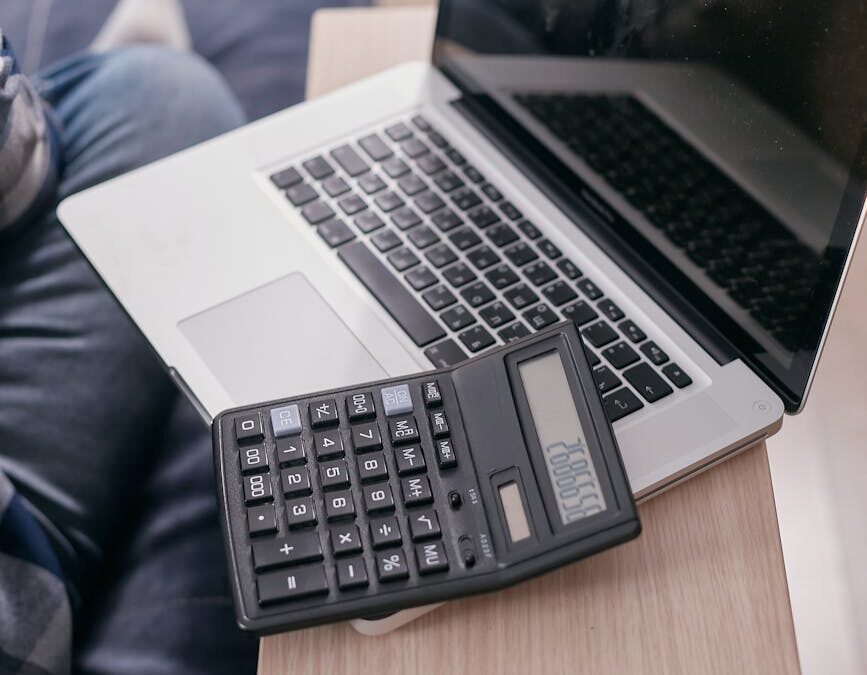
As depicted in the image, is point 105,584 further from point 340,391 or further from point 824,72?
point 824,72

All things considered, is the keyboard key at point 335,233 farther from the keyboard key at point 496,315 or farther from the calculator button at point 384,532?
the calculator button at point 384,532

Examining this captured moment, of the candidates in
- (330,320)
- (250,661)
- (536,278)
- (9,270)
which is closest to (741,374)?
(536,278)

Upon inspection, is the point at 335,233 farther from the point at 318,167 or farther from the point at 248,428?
the point at 248,428

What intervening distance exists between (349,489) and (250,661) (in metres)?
0.20

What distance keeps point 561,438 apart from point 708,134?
0.18 m

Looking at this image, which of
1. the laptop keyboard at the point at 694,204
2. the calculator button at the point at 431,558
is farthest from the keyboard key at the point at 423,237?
the calculator button at the point at 431,558

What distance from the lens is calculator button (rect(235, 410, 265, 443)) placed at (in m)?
0.45

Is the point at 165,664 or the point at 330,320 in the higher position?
the point at 330,320

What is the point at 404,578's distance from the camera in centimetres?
41

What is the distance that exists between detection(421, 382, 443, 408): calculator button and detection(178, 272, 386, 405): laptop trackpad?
0.04 meters

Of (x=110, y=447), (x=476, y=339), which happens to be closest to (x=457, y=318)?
(x=476, y=339)

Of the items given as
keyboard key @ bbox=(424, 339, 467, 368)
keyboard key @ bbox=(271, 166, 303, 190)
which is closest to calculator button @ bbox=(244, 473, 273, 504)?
keyboard key @ bbox=(424, 339, 467, 368)

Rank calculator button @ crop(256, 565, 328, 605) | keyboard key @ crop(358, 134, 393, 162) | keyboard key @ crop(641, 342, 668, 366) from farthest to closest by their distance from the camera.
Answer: keyboard key @ crop(358, 134, 393, 162)
keyboard key @ crop(641, 342, 668, 366)
calculator button @ crop(256, 565, 328, 605)

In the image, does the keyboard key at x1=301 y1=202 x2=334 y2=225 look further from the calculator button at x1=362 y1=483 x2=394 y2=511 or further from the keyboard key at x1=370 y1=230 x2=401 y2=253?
the calculator button at x1=362 y1=483 x2=394 y2=511
